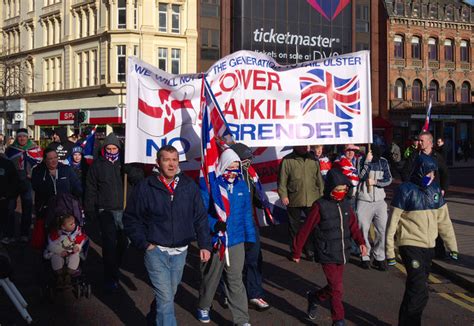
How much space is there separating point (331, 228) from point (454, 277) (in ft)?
10.0

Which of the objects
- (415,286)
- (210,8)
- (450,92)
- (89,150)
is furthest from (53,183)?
(450,92)

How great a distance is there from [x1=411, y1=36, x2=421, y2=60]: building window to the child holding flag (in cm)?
4973

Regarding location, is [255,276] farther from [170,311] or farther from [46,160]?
[46,160]

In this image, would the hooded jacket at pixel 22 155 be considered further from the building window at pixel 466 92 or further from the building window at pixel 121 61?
the building window at pixel 466 92

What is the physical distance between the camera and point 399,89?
52.8 meters

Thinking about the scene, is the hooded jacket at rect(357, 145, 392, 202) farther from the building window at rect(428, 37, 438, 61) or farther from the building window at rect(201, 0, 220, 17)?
the building window at rect(428, 37, 438, 61)

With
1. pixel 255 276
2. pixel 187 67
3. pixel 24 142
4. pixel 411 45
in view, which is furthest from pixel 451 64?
pixel 255 276

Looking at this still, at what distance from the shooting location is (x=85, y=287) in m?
7.43

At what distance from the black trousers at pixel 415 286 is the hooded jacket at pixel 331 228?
0.65 m

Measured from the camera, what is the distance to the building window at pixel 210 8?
1854 inches

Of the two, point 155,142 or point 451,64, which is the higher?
point 451,64

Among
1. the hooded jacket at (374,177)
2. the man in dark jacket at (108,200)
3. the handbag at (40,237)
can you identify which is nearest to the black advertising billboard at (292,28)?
the hooded jacket at (374,177)

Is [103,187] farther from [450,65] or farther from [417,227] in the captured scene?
[450,65]

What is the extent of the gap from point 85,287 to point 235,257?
225cm
